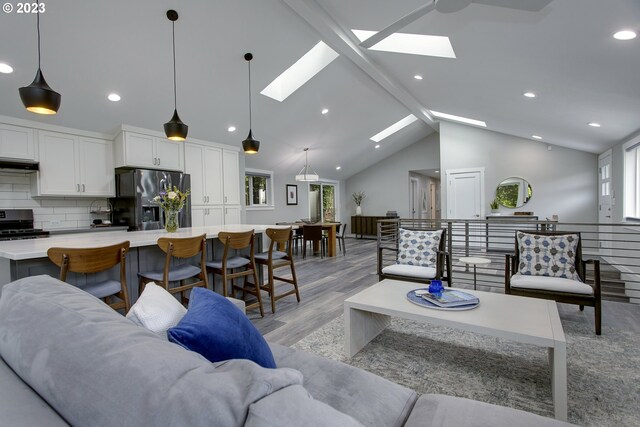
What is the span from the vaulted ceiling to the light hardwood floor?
230 centimetres

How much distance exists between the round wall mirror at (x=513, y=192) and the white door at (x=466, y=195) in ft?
1.39

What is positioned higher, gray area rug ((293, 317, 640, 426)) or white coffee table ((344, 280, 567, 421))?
white coffee table ((344, 280, 567, 421))

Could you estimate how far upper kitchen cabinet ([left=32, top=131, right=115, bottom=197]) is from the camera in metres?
4.16

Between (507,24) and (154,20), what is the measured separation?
11.0ft

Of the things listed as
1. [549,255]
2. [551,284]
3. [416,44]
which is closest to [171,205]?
[416,44]

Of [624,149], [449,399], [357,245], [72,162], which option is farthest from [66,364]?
[357,245]

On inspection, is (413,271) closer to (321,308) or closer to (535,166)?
(321,308)

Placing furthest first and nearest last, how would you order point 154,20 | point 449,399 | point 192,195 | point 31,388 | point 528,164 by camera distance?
point 528,164 < point 192,195 < point 154,20 < point 449,399 < point 31,388

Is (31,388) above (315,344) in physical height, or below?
above

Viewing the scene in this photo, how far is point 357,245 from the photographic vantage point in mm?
9078

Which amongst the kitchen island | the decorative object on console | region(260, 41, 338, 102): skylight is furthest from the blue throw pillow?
→ region(260, 41, 338, 102): skylight

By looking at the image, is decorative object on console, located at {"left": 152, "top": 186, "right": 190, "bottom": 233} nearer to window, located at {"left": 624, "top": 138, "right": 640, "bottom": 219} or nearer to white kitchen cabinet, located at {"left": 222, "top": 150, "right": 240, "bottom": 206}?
white kitchen cabinet, located at {"left": 222, "top": 150, "right": 240, "bottom": 206}

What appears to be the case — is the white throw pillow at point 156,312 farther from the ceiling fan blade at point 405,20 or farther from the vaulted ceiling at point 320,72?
the vaulted ceiling at point 320,72

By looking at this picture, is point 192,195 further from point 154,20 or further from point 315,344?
point 315,344
